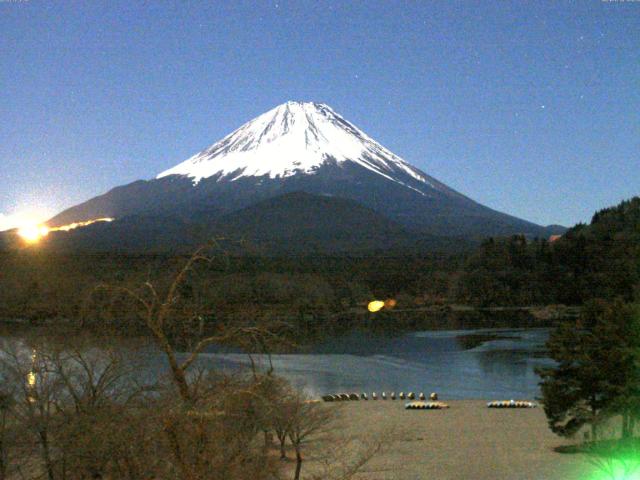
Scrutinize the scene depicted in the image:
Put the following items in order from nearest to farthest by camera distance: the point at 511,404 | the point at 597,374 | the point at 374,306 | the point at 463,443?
1. the point at 597,374
2. the point at 463,443
3. the point at 511,404
4. the point at 374,306

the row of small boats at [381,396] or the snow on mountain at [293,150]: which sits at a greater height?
the snow on mountain at [293,150]

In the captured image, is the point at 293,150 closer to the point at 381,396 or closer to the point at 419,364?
the point at 419,364

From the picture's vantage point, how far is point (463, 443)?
47.4ft

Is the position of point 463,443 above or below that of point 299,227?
below

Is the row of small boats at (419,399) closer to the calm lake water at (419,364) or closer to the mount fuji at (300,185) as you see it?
the calm lake water at (419,364)

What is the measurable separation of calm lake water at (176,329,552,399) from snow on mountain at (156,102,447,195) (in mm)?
81551

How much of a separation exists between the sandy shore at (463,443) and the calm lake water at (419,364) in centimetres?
330

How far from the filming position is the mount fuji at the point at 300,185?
3885 inches

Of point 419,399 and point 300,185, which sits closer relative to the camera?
point 419,399

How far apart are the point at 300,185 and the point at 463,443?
99325 millimetres

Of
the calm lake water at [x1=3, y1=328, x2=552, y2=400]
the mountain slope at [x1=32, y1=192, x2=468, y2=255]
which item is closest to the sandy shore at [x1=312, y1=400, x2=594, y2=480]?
the calm lake water at [x1=3, y1=328, x2=552, y2=400]

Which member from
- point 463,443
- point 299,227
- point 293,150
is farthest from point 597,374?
point 293,150

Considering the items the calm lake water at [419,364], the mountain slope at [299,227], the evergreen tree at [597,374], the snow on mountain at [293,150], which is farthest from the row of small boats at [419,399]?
the snow on mountain at [293,150]

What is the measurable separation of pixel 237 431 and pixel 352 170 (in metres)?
114
